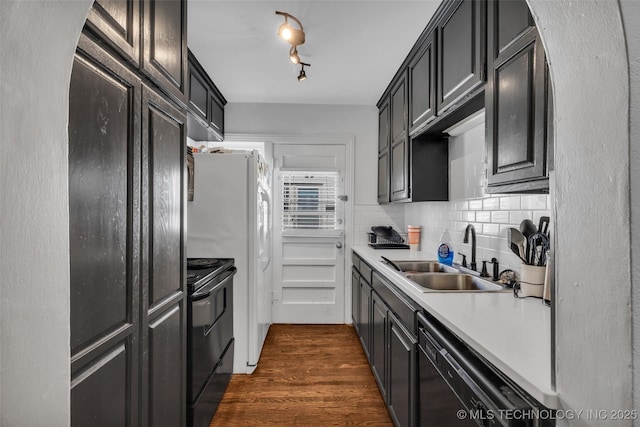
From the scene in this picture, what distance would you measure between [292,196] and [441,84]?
203 centimetres

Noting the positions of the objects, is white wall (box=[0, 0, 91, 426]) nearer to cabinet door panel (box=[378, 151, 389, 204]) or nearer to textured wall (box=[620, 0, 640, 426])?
textured wall (box=[620, 0, 640, 426])

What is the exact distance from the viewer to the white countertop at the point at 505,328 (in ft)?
2.35

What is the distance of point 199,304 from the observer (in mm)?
1702

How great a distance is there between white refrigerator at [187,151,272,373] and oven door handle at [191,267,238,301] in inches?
5.2

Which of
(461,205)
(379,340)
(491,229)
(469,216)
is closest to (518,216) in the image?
(491,229)

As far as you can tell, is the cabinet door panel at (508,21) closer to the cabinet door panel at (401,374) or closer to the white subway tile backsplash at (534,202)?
the white subway tile backsplash at (534,202)

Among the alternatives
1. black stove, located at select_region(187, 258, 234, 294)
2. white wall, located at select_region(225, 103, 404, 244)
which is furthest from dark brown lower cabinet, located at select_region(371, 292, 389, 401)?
white wall, located at select_region(225, 103, 404, 244)

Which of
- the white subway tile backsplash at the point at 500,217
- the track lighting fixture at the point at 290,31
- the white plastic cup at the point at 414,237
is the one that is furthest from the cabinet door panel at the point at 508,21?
the white plastic cup at the point at 414,237

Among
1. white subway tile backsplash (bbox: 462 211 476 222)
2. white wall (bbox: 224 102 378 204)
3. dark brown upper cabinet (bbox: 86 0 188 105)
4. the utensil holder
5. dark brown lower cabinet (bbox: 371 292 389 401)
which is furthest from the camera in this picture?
white wall (bbox: 224 102 378 204)

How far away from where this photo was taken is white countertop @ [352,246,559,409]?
0.71 m

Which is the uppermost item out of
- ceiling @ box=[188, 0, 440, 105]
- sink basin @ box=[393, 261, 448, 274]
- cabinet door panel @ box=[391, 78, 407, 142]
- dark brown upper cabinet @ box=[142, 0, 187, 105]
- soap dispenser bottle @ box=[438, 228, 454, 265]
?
ceiling @ box=[188, 0, 440, 105]

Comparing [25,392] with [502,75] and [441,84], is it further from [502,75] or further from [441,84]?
[441,84]

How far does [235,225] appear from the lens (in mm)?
2426

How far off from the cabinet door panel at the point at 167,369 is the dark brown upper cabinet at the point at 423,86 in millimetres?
1812
